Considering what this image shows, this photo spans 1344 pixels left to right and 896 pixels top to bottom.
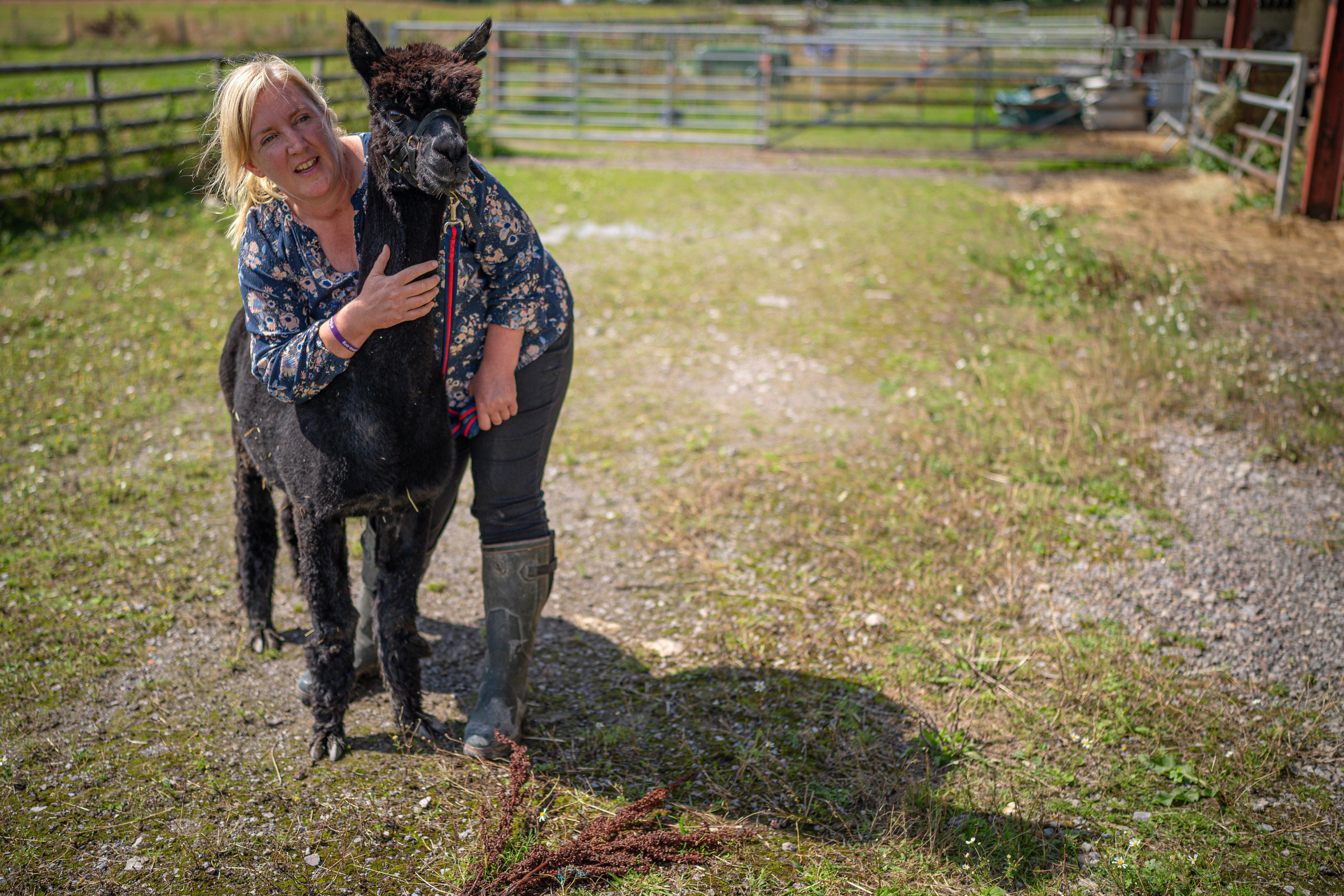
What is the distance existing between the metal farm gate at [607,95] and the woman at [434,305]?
10599 millimetres

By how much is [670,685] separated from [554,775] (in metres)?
0.62

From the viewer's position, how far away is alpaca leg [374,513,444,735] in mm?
2797

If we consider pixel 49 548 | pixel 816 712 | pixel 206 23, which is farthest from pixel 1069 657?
pixel 206 23

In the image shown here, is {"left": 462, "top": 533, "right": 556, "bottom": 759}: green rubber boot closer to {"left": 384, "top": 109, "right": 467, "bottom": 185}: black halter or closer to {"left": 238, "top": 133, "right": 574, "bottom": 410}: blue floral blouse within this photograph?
{"left": 238, "top": 133, "right": 574, "bottom": 410}: blue floral blouse

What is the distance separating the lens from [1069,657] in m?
3.44

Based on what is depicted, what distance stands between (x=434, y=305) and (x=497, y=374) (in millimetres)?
270

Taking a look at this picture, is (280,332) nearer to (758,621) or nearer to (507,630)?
(507,630)

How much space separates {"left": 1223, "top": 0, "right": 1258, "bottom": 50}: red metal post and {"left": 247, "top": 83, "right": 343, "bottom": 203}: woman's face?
539 inches

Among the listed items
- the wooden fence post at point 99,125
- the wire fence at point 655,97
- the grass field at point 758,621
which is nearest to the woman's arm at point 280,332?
the grass field at point 758,621

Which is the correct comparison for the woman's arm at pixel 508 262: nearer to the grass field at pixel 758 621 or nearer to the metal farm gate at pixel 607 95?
the grass field at pixel 758 621

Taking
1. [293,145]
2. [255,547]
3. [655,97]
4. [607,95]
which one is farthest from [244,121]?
[607,95]

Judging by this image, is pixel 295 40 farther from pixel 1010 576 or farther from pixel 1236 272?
pixel 1010 576

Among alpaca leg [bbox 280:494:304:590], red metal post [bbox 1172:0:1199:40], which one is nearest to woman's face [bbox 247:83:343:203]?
alpaca leg [bbox 280:494:304:590]

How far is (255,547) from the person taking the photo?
3.39 m
